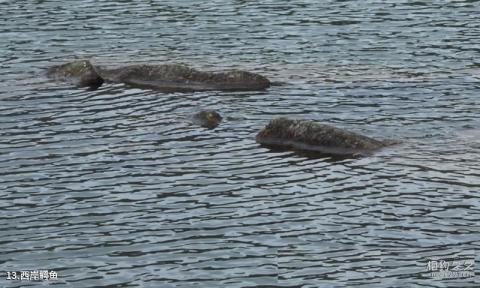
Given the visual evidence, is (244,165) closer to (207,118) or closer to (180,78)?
(207,118)

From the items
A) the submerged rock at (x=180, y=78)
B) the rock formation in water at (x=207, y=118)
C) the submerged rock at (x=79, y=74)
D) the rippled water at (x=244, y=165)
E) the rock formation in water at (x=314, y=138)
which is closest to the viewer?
the rippled water at (x=244, y=165)

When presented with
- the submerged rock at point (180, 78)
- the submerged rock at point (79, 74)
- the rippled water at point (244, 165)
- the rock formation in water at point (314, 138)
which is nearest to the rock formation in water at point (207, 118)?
→ the rippled water at point (244, 165)

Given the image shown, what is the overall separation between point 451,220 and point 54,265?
10.8m

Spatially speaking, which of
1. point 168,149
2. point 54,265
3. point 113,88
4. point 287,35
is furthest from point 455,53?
point 54,265

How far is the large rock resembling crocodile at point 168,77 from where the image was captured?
162ft

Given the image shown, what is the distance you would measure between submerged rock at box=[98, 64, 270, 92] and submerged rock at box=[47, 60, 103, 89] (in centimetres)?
88

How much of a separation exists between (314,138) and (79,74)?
1525 cm

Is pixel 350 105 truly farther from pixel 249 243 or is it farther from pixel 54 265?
pixel 54 265

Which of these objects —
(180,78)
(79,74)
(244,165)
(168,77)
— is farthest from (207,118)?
(79,74)

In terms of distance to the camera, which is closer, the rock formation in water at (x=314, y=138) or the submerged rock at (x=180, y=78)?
the rock formation in water at (x=314, y=138)

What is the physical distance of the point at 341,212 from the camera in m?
32.3

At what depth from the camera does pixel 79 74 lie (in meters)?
50.8

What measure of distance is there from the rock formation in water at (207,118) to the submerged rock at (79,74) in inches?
321

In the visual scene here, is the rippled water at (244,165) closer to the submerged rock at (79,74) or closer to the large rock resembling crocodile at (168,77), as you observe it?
the submerged rock at (79,74)
